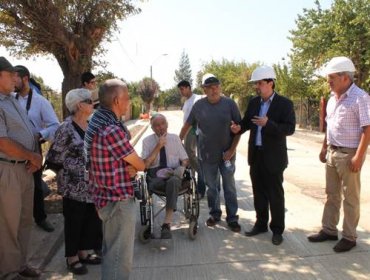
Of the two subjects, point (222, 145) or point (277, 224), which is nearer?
point (277, 224)

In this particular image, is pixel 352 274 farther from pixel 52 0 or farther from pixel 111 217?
pixel 52 0

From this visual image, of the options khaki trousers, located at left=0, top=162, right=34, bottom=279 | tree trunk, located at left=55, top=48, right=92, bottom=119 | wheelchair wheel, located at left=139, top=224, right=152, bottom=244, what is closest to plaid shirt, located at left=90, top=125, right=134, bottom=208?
khaki trousers, located at left=0, top=162, right=34, bottom=279

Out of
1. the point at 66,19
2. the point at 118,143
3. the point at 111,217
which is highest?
the point at 66,19

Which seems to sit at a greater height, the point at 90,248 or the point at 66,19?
the point at 66,19

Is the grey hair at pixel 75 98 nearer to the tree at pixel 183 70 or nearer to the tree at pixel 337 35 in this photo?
the tree at pixel 337 35

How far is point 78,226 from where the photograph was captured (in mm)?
4504

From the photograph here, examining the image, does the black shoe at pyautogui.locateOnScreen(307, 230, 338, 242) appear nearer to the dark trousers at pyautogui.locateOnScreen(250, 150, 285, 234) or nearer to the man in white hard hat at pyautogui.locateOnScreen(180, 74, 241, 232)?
the dark trousers at pyautogui.locateOnScreen(250, 150, 285, 234)

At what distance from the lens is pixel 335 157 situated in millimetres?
4797

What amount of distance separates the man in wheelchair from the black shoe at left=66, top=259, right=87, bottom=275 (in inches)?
40.6

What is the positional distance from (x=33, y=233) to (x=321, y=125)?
21523 millimetres

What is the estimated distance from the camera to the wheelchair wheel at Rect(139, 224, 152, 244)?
17.3 ft

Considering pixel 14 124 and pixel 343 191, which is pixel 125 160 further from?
pixel 343 191

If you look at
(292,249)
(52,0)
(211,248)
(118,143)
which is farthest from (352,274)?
(52,0)

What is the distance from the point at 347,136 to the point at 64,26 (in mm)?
5236
